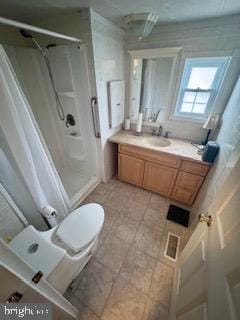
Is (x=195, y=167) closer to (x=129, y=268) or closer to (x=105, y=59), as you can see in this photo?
(x=129, y=268)

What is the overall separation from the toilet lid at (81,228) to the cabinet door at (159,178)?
0.98 m

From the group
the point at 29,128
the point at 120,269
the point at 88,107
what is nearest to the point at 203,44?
the point at 88,107

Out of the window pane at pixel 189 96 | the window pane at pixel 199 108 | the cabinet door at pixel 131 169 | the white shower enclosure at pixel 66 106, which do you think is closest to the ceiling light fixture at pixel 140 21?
the white shower enclosure at pixel 66 106

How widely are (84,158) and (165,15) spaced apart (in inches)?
80.9

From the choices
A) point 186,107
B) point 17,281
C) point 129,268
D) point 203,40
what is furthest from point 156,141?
point 17,281

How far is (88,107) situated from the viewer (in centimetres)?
187

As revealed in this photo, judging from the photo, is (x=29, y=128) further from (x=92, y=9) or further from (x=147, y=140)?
(x=147, y=140)

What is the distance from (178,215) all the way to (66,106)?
7.37 ft

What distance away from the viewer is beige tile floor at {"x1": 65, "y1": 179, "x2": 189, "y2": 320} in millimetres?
1192

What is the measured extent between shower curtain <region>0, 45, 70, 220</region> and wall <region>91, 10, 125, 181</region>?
0.92 meters

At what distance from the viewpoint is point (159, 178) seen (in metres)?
2.06

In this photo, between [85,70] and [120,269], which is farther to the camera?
[85,70]

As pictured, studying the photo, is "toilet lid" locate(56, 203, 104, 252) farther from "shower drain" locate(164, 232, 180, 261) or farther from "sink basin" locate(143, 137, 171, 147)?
"sink basin" locate(143, 137, 171, 147)

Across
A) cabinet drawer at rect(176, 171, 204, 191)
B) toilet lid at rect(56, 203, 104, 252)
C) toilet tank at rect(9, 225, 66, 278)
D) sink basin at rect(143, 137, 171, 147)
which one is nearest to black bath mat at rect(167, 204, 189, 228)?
cabinet drawer at rect(176, 171, 204, 191)
